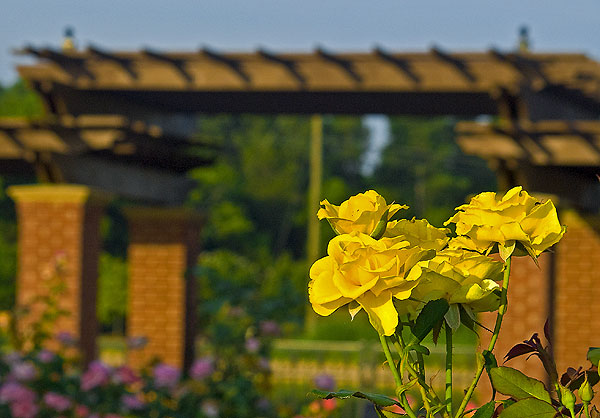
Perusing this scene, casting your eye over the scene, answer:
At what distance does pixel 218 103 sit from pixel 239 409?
121 inches

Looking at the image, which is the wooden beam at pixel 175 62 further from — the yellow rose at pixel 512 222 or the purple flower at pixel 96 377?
the yellow rose at pixel 512 222

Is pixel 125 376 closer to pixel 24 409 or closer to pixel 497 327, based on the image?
pixel 24 409

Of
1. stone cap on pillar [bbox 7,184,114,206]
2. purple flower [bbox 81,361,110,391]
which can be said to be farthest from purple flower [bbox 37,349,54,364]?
stone cap on pillar [bbox 7,184,114,206]

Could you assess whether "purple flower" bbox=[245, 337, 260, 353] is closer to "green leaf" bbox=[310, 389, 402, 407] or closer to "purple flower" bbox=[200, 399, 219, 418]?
"purple flower" bbox=[200, 399, 219, 418]

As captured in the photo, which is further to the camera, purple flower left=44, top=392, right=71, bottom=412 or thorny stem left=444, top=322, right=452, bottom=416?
purple flower left=44, top=392, right=71, bottom=412

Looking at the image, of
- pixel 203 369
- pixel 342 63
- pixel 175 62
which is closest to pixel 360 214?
pixel 203 369

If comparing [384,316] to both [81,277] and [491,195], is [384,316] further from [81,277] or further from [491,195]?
[81,277]

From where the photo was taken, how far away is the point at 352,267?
5.15ft

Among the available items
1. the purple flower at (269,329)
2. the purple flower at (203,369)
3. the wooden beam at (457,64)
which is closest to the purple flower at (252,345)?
the purple flower at (269,329)

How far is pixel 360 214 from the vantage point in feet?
5.53

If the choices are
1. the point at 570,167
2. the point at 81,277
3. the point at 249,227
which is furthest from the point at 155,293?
the point at 249,227

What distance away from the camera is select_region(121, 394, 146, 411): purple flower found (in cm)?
702

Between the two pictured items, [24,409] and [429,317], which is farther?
[24,409]

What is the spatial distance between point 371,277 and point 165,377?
6111 mm
